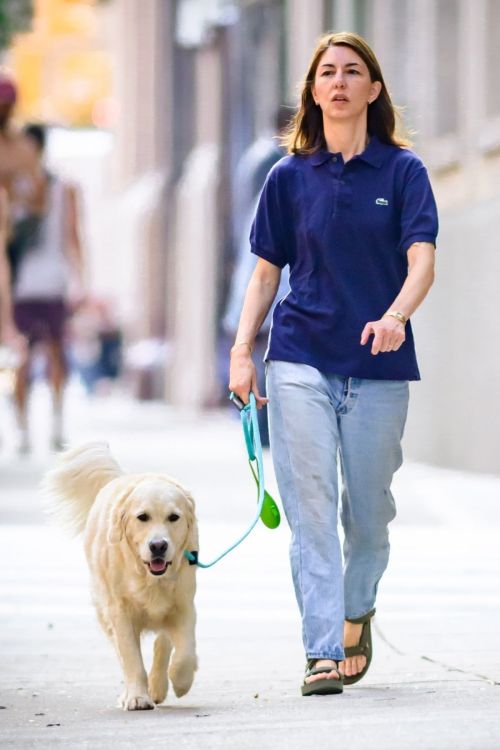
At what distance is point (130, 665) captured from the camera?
6691mm

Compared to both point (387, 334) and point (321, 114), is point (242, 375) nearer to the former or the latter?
point (387, 334)

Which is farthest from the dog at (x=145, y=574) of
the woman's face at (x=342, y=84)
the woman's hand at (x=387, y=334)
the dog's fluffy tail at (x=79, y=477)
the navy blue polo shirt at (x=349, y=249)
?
the woman's face at (x=342, y=84)

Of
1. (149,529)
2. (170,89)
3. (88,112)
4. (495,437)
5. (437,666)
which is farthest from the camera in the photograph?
(88,112)

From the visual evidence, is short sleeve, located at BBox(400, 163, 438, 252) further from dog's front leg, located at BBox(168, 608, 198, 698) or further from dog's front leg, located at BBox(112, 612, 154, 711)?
dog's front leg, located at BBox(112, 612, 154, 711)

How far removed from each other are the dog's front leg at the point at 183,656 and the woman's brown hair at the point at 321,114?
1.38 m

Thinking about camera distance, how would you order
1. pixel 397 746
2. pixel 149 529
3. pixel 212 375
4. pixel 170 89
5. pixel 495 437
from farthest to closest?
pixel 170 89, pixel 212 375, pixel 495 437, pixel 149 529, pixel 397 746

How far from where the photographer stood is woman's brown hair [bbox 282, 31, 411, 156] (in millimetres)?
6855

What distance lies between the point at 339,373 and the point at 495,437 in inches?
333

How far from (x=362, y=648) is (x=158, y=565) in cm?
78

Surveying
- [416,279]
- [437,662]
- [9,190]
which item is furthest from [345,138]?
[9,190]

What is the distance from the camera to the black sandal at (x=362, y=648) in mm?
6996

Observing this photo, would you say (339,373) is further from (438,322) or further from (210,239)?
(210,239)

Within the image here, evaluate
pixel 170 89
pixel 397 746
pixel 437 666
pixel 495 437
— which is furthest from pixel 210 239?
pixel 397 746

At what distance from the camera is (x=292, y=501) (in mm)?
6855
